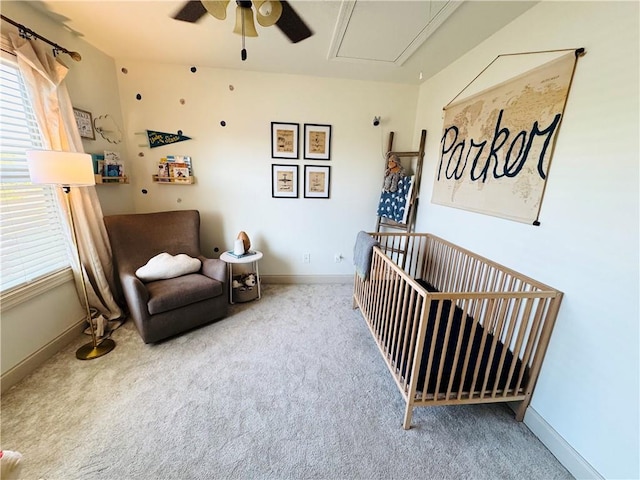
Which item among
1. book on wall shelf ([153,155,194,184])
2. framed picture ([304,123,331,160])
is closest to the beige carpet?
book on wall shelf ([153,155,194,184])

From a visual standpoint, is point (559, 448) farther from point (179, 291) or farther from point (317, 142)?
point (317, 142)

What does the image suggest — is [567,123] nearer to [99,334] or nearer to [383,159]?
[383,159]

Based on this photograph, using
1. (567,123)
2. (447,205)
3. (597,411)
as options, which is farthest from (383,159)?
(597,411)

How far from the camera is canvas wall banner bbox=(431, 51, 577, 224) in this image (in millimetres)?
1451

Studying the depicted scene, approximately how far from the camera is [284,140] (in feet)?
9.50

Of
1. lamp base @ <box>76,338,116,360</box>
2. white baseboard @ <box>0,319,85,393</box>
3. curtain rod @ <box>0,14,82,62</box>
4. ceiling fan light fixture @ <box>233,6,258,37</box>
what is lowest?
lamp base @ <box>76,338,116,360</box>

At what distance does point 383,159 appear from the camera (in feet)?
10.1

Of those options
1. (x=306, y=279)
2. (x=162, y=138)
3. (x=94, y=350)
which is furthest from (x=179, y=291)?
(x=162, y=138)

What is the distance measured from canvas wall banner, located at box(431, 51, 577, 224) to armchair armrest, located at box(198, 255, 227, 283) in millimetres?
2195

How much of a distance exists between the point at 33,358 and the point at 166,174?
1.88 meters

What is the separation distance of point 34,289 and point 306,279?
2413 mm

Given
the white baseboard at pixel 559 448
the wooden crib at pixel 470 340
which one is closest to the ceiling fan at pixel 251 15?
the wooden crib at pixel 470 340

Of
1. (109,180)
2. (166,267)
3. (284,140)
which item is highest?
(284,140)

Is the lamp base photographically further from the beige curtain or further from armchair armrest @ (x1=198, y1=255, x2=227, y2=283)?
armchair armrest @ (x1=198, y1=255, x2=227, y2=283)
